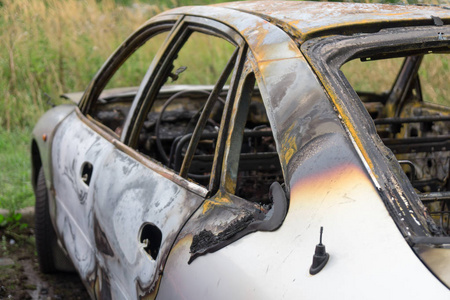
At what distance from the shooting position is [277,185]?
1.66 m

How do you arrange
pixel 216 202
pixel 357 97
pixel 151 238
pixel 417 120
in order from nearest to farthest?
pixel 357 97, pixel 216 202, pixel 151 238, pixel 417 120

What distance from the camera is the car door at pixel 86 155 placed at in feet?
9.44

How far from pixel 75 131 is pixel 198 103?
43.1 inches

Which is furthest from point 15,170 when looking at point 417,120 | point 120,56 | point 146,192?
point 146,192

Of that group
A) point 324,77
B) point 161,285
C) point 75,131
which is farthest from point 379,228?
point 75,131

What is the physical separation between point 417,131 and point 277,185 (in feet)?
7.72

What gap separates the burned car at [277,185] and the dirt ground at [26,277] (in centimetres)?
68

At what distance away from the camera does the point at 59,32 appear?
812 centimetres

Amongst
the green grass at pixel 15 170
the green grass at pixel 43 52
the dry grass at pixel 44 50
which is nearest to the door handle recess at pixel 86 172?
the green grass at pixel 15 170

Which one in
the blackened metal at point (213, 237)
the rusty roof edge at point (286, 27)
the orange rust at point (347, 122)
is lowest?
→ the blackened metal at point (213, 237)

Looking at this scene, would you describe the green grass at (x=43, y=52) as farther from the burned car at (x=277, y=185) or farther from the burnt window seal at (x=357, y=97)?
the burnt window seal at (x=357, y=97)

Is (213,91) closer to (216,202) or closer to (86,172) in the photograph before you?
(216,202)

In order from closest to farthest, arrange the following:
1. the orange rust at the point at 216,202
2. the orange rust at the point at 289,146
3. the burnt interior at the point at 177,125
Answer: the orange rust at the point at 289,146, the orange rust at the point at 216,202, the burnt interior at the point at 177,125

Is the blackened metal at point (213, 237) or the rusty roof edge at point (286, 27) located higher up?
the rusty roof edge at point (286, 27)
